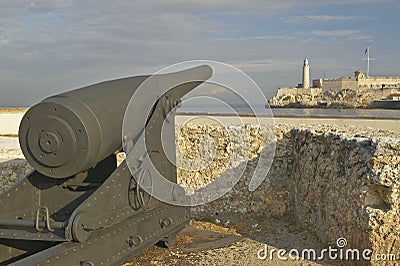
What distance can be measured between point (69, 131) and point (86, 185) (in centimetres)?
97

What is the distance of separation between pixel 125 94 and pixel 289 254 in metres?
2.53

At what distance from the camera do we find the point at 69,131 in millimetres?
4129

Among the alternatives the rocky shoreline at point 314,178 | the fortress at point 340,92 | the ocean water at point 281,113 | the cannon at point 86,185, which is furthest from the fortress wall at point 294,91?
the cannon at point 86,185

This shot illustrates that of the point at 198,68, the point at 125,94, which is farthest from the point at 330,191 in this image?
the point at 125,94

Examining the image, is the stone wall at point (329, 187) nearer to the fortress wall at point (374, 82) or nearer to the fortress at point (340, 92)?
the fortress at point (340, 92)

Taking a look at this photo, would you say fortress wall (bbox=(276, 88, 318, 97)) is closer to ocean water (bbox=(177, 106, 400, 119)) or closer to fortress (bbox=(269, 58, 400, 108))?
fortress (bbox=(269, 58, 400, 108))

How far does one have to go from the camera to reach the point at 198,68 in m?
5.74

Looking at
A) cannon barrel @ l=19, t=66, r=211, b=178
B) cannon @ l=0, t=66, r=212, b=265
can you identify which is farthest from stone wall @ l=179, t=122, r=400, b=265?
cannon barrel @ l=19, t=66, r=211, b=178

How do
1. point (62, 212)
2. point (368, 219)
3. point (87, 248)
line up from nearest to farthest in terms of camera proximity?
point (87, 248)
point (368, 219)
point (62, 212)

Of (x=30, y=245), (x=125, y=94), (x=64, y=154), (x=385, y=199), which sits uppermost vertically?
(x=125, y=94)

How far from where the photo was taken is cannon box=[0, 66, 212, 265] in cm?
399

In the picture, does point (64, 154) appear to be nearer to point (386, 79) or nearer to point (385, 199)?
point (385, 199)

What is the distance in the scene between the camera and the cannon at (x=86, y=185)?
3992mm

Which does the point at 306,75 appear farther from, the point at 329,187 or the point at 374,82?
the point at 329,187
